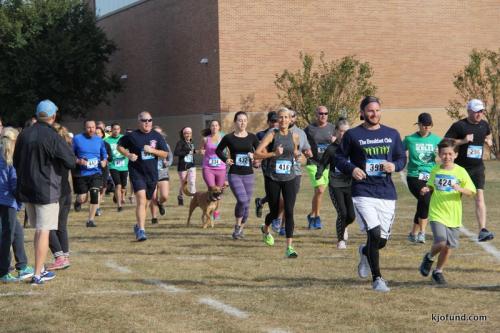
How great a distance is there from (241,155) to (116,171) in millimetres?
6176

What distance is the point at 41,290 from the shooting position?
31.5ft

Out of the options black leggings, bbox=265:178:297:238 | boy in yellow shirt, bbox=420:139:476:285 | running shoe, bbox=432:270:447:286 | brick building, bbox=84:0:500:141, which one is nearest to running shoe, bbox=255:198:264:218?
black leggings, bbox=265:178:297:238

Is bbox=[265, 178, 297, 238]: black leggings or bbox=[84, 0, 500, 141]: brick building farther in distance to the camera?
bbox=[84, 0, 500, 141]: brick building

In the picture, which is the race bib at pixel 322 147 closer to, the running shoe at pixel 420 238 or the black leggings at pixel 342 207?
the black leggings at pixel 342 207

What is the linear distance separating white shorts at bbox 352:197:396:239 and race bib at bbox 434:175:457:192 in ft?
2.67

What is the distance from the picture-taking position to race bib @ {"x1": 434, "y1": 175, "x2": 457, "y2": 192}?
9812 mm

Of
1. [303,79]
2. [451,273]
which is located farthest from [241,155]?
[303,79]

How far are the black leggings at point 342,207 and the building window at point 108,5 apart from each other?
38.4 m

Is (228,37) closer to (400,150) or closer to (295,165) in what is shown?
(295,165)

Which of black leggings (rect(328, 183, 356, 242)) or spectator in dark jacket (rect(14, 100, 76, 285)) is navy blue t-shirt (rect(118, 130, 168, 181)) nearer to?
black leggings (rect(328, 183, 356, 242))

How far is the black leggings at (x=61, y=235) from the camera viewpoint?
11031mm

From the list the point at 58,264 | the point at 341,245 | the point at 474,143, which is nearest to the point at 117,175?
the point at 341,245

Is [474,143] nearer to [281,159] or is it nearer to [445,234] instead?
[281,159]

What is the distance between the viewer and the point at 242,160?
1407 centimetres
